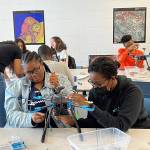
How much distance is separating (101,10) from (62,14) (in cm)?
81

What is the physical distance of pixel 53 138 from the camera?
5.51 ft

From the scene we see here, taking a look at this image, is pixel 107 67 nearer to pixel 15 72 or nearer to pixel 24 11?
pixel 15 72

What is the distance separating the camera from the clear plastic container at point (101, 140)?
149 centimetres

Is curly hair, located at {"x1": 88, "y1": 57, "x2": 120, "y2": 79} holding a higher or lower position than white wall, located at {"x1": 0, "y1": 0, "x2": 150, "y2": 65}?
lower

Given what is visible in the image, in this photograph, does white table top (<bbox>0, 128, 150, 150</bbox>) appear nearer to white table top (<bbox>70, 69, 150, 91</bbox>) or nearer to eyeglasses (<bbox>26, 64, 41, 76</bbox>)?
eyeglasses (<bbox>26, 64, 41, 76</bbox>)

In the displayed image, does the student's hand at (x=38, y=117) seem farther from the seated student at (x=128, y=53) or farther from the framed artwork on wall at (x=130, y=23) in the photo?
the framed artwork on wall at (x=130, y=23)

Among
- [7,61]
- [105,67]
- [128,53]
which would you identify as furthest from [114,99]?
[128,53]

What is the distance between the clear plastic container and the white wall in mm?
4212

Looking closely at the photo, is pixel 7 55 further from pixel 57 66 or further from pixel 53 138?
pixel 53 138

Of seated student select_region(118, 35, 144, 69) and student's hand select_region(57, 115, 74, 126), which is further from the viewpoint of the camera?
seated student select_region(118, 35, 144, 69)

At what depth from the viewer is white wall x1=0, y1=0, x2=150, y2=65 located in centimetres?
555

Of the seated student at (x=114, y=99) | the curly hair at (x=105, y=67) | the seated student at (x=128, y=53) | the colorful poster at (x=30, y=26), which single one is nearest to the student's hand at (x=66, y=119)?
the seated student at (x=114, y=99)

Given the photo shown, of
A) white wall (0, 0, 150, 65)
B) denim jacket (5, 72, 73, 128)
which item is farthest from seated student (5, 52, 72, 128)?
white wall (0, 0, 150, 65)

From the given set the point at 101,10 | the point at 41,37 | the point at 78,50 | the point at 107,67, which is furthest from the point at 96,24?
the point at 107,67
